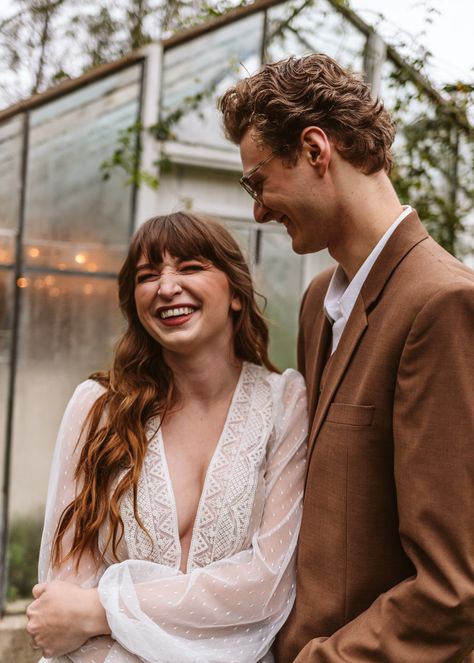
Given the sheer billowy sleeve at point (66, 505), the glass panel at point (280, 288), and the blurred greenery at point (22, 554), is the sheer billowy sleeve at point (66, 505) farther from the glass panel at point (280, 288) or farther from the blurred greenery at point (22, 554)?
the glass panel at point (280, 288)

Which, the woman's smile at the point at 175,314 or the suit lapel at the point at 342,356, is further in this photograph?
the woman's smile at the point at 175,314

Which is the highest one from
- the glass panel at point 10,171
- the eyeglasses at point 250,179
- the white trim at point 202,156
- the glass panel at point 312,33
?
the glass panel at point 312,33

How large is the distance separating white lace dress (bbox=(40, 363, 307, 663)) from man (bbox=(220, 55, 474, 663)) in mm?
105

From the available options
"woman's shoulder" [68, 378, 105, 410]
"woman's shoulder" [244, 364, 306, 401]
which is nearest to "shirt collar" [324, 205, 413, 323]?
"woman's shoulder" [244, 364, 306, 401]

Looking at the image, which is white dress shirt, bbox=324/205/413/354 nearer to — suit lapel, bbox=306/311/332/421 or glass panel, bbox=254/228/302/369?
suit lapel, bbox=306/311/332/421

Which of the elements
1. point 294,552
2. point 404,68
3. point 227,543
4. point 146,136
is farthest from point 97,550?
point 404,68

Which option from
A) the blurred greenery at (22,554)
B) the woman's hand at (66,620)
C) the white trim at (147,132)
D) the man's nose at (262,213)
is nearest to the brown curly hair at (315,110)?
the man's nose at (262,213)

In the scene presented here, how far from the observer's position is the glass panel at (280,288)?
4.68 m

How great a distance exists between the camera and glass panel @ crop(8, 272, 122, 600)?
418 cm

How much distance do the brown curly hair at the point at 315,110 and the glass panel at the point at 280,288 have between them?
9.50ft

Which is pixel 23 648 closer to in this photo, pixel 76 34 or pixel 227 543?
pixel 227 543

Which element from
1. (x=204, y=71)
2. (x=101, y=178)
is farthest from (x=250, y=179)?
(x=204, y=71)

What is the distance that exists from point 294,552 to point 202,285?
0.78 m

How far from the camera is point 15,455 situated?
419 cm
